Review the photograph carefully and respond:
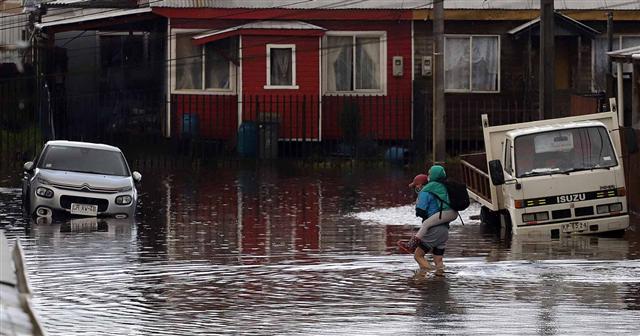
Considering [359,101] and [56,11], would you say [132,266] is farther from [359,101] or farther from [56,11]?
[56,11]

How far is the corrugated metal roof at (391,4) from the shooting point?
139ft

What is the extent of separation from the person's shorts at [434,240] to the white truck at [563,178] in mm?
4706

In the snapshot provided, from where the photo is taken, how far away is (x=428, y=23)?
142 ft

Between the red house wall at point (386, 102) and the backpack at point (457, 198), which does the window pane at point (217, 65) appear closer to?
the red house wall at point (386, 102)

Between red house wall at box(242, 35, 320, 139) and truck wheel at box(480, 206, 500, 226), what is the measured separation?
16.8 m

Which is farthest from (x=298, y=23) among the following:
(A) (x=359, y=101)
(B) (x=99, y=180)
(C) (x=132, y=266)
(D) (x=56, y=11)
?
(C) (x=132, y=266)

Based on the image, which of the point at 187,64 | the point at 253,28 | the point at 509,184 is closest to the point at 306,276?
the point at 509,184

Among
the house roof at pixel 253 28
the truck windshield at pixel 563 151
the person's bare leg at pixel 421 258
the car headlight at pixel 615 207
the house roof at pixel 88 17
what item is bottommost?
the person's bare leg at pixel 421 258

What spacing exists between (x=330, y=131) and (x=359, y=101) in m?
1.23

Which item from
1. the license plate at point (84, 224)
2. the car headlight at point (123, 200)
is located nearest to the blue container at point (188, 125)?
the car headlight at point (123, 200)

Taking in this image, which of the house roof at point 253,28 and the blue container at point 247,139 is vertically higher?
the house roof at point 253,28

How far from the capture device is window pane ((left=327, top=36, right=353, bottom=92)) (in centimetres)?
4328

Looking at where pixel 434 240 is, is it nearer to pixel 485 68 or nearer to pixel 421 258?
pixel 421 258

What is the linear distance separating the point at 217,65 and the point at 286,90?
2191mm
